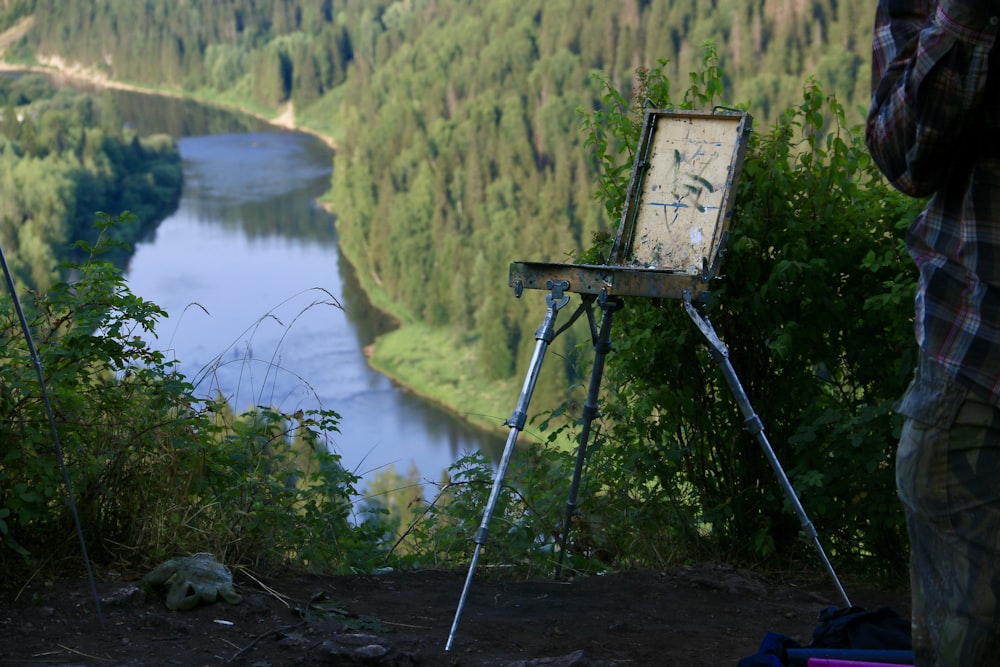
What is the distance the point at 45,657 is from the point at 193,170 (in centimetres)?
5809

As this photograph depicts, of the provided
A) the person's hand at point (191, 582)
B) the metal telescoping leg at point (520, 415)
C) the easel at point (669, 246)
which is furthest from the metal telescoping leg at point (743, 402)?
the person's hand at point (191, 582)

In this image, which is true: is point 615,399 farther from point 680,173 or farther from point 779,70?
point 779,70

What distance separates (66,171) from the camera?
3944 centimetres

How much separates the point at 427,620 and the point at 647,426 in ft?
3.98

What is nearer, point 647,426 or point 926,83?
point 926,83

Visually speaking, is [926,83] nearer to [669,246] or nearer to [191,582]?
[669,246]

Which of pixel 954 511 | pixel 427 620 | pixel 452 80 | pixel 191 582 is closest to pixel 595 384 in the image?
pixel 427 620

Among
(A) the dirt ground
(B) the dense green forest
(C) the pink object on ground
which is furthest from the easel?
(B) the dense green forest

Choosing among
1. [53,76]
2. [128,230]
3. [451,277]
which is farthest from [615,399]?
[53,76]

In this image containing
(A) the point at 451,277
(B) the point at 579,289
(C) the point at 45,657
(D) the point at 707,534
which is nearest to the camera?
(C) the point at 45,657

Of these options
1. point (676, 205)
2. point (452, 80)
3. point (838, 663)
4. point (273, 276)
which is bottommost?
point (273, 276)

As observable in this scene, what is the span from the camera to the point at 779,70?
187 feet

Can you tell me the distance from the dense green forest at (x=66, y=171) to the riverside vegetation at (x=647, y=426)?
2197 cm

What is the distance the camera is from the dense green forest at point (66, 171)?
30.0 meters
